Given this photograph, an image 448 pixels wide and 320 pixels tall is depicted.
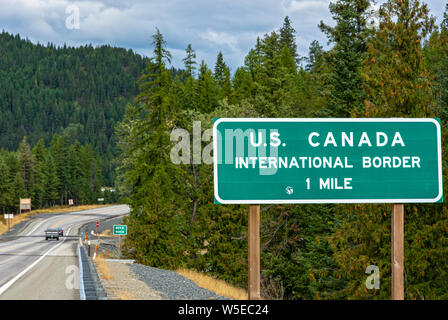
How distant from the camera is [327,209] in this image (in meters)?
25.8

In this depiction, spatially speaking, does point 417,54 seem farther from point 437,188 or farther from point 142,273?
point 142,273

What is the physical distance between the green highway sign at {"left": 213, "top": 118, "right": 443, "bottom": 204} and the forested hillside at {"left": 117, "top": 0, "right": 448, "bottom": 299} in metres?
7.55

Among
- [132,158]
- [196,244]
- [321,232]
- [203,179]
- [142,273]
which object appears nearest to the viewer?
[142,273]

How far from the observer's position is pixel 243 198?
293 inches

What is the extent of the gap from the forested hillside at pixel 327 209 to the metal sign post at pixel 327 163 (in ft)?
24.5

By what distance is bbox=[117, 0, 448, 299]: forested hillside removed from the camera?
1516cm

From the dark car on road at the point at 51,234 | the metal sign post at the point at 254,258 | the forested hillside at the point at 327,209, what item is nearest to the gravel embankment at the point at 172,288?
the forested hillside at the point at 327,209

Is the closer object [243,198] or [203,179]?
[243,198]

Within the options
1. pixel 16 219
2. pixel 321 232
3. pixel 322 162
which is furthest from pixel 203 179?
pixel 16 219

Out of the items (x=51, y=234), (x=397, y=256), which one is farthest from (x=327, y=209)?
(x=51, y=234)

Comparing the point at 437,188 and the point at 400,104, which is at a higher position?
the point at 400,104
